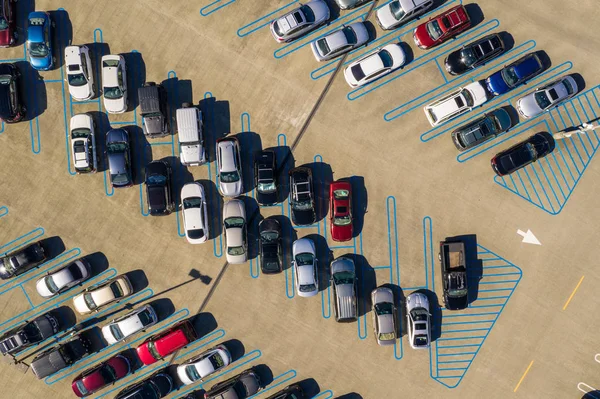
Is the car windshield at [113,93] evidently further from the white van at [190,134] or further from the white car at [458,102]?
the white car at [458,102]

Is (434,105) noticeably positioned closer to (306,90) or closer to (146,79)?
(306,90)

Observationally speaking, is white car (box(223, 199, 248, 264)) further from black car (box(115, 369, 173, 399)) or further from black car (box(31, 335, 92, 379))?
black car (box(31, 335, 92, 379))

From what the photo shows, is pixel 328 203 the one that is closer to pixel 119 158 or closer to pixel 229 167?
pixel 229 167

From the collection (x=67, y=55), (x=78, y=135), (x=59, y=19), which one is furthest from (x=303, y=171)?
(x=59, y=19)

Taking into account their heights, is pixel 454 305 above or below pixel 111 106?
below

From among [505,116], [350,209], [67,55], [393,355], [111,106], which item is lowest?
[393,355]

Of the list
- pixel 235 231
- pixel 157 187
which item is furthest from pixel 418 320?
pixel 157 187

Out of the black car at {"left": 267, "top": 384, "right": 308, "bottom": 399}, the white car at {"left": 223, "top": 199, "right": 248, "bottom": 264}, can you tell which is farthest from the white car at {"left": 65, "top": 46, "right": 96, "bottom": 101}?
the black car at {"left": 267, "top": 384, "right": 308, "bottom": 399}
